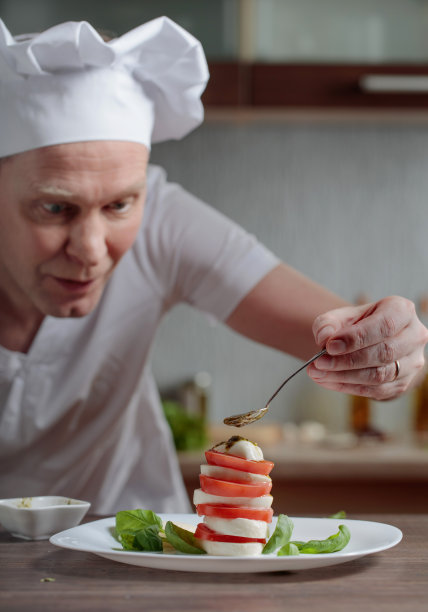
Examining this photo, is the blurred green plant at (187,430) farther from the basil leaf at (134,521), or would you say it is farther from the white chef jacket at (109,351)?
the basil leaf at (134,521)

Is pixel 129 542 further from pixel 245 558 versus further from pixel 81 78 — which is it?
pixel 81 78

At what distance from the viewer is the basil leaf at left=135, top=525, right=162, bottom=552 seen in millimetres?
867

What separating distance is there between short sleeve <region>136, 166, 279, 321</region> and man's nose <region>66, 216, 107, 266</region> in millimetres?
265

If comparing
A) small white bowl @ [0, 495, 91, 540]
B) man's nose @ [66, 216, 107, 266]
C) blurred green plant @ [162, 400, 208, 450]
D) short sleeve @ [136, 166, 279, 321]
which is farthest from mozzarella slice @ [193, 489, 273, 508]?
blurred green plant @ [162, 400, 208, 450]

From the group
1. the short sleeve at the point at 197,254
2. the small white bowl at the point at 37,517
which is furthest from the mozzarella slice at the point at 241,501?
the short sleeve at the point at 197,254

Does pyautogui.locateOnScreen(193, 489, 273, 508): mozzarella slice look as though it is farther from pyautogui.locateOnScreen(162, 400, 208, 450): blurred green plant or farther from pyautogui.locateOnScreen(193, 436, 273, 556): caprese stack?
pyautogui.locateOnScreen(162, 400, 208, 450): blurred green plant

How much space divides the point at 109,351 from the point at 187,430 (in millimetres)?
787

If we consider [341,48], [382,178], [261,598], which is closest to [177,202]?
[261,598]

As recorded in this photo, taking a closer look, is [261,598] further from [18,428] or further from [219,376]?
[219,376]

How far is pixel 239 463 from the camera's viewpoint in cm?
88

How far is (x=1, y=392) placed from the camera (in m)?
1.35

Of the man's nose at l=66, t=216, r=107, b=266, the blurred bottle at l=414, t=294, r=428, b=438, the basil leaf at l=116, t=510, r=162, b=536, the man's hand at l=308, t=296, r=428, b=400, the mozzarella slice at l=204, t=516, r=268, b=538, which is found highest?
the man's nose at l=66, t=216, r=107, b=266

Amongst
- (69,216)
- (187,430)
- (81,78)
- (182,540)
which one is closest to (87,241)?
(69,216)

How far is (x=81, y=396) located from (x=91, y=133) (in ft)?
1.46
